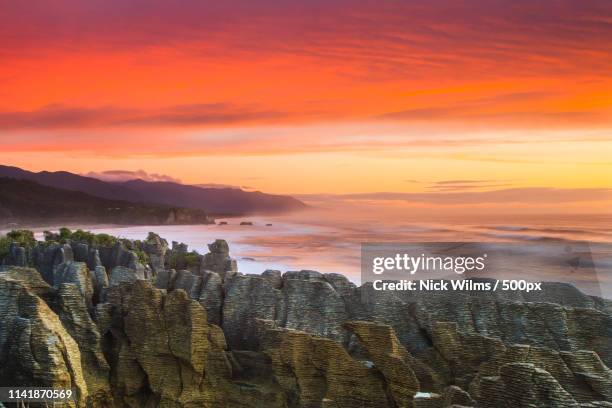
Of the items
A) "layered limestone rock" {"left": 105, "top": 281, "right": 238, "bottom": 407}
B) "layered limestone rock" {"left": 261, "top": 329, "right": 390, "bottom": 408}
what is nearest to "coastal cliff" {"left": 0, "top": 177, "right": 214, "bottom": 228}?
"layered limestone rock" {"left": 105, "top": 281, "right": 238, "bottom": 407}

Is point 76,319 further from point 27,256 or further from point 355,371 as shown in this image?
point 27,256

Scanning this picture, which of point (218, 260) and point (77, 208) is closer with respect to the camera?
point (218, 260)

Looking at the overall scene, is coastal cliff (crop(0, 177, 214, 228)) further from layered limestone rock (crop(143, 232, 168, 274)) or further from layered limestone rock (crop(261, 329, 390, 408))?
layered limestone rock (crop(261, 329, 390, 408))

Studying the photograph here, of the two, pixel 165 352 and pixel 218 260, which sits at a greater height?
pixel 218 260

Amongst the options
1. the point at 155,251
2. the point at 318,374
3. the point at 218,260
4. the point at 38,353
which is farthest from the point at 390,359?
the point at 155,251

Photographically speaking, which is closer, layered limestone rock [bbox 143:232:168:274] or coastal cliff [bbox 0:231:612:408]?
coastal cliff [bbox 0:231:612:408]

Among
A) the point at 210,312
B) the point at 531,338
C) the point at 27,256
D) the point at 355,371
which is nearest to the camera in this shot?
the point at 355,371

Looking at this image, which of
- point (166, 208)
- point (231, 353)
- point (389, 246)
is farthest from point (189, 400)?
point (166, 208)

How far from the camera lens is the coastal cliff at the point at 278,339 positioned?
2431 cm

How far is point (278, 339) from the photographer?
88.0 feet

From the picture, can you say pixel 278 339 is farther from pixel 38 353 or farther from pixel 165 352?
pixel 38 353

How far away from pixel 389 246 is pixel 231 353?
31.0ft

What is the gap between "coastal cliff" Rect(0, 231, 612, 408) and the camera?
79.8ft

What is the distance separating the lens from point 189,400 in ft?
93.2
